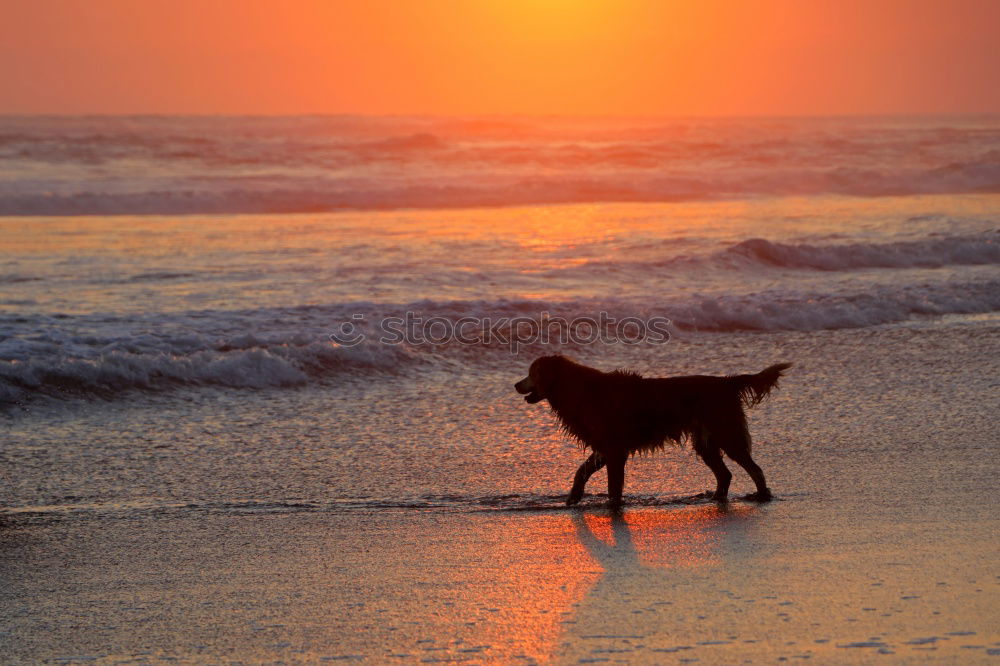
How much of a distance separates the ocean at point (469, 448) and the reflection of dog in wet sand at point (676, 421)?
285 mm

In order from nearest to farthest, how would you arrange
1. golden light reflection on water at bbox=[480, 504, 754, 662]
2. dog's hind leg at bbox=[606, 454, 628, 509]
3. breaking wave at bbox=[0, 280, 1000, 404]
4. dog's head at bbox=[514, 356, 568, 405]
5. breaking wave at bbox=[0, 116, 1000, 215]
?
golden light reflection on water at bbox=[480, 504, 754, 662]
dog's hind leg at bbox=[606, 454, 628, 509]
dog's head at bbox=[514, 356, 568, 405]
breaking wave at bbox=[0, 280, 1000, 404]
breaking wave at bbox=[0, 116, 1000, 215]

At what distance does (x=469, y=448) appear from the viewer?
328 inches

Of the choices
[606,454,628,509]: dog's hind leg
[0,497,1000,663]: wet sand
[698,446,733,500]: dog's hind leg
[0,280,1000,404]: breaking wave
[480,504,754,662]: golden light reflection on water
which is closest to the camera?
[0,497,1000,663]: wet sand

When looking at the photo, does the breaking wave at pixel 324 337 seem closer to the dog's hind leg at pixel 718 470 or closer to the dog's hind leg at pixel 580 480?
the dog's hind leg at pixel 580 480

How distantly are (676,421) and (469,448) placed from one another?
1857 mm

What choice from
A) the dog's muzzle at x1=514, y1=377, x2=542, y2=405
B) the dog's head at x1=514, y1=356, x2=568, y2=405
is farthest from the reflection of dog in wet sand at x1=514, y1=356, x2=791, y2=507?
the dog's muzzle at x1=514, y1=377, x2=542, y2=405

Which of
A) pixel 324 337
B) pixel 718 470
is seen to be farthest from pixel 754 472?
pixel 324 337

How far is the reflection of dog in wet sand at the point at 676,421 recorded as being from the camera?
22.9ft

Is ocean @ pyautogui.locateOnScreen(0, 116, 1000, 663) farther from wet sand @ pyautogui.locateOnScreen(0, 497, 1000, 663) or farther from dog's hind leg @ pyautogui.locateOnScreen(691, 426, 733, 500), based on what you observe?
dog's hind leg @ pyautogui.locateOnScreen(691, 426, 733, 500)

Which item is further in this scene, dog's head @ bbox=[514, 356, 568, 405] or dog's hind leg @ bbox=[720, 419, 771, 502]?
dog's head @ bbox=[514, 356, 568, 405]

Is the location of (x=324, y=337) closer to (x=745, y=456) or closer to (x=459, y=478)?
(x=459, y=478)

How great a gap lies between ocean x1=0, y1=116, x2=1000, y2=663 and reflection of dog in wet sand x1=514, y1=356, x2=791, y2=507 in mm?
285

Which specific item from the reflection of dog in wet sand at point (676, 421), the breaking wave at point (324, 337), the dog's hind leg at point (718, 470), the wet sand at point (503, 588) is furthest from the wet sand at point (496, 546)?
the breaking wave at point (324, 337)

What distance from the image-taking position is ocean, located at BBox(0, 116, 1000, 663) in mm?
4898
